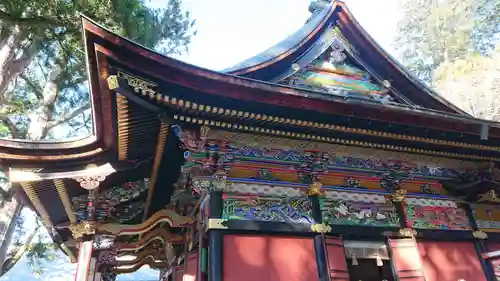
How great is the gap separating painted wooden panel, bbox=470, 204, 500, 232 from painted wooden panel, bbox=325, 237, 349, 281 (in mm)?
2858

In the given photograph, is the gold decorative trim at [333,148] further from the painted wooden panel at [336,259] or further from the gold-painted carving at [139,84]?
the painted wooden panel at [336,259]

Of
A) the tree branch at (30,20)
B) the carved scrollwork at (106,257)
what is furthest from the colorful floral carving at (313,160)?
the tree branch at (30,20)

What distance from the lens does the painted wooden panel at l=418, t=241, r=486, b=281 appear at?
5547 millimetres

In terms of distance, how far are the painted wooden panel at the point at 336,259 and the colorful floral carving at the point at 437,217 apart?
1.47 meters

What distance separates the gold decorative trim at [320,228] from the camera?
513 centimetres

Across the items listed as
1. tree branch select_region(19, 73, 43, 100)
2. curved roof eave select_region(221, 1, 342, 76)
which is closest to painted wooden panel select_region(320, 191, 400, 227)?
curved roof eave select_region(221, 1, 342, 76)

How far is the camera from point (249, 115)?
4711mm

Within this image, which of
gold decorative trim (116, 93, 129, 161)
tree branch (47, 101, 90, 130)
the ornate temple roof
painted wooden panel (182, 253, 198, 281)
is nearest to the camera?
gold decorative trim (116, 93, 129, 161)

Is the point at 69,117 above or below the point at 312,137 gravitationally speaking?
above

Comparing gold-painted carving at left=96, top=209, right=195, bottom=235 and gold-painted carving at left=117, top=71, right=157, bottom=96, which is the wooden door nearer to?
gold-painted carving at left=96, top=209, right=195, bottom=235

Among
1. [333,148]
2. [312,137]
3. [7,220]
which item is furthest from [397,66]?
[7,220]

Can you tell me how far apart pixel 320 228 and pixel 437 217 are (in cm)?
234

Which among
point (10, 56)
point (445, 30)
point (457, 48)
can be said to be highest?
point (445, 30)

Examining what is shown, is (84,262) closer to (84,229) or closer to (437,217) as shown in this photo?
(84,229)
